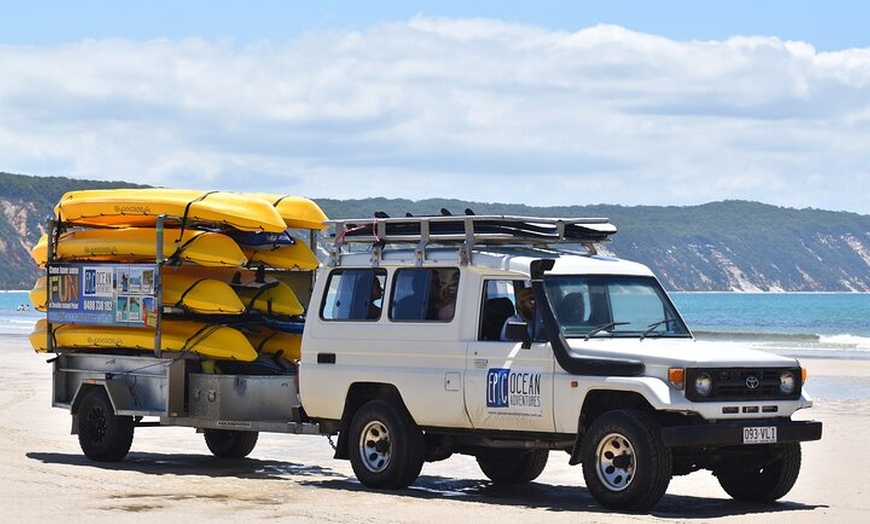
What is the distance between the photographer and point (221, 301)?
54.4 feet

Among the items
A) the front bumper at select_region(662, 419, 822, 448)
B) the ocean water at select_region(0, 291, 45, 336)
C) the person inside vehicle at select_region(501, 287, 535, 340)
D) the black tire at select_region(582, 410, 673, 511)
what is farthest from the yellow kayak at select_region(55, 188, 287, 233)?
the ocean water at select_region(0, 291, 45, 336)

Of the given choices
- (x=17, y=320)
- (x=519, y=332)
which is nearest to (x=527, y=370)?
(x=519, y=332)

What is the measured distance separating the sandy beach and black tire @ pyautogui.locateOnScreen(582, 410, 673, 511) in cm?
16

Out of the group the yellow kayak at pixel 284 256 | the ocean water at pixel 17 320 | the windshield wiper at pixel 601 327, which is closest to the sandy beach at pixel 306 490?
the windshield wiper at pixel 601 327

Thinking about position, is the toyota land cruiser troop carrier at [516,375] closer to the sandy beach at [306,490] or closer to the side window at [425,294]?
the side window at [425,294]

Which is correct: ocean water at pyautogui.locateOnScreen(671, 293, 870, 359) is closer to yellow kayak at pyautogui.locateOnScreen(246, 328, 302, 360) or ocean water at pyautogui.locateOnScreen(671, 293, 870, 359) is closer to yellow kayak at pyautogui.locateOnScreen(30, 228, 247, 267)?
yellow kayak at pyautogui.locateOnScreen(246, 328, 302, 360)

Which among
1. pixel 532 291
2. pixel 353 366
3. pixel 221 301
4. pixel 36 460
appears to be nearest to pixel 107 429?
pixel 36 460

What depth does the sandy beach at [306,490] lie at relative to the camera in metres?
12.9

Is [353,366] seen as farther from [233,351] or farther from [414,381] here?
[233,351]

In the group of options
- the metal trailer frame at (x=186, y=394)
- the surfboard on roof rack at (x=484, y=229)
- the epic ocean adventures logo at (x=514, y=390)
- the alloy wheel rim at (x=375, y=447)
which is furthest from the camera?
the metal trailer frame at (x=186, y=394)

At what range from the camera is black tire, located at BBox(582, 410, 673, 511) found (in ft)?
42.3

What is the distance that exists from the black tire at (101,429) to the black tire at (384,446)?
3.18m

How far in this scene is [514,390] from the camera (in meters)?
13.9

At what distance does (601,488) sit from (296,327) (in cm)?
489
